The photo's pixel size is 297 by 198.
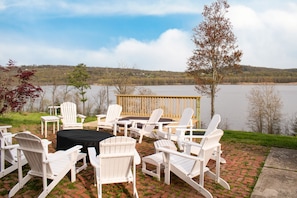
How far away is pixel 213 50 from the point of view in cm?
1237

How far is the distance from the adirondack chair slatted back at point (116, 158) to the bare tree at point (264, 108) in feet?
47.5

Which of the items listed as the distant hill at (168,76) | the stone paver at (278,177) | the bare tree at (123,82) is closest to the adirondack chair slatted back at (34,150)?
the stone paver at (278,177)

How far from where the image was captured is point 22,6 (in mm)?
11406

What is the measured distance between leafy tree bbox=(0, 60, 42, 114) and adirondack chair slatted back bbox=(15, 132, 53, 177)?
501 centimetres

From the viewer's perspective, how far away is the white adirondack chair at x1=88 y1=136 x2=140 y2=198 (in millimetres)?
3203

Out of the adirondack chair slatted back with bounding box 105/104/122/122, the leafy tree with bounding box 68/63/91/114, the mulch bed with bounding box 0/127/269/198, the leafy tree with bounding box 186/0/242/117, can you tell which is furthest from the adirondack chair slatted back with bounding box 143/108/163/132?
the leafy tree with bounding box 68/63/91/114

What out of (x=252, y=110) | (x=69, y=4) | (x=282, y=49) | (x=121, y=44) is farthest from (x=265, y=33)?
(x=121, y=44)

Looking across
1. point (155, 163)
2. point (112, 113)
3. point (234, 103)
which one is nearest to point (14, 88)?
point (112, 113)

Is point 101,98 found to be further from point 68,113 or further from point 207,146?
point 207,146

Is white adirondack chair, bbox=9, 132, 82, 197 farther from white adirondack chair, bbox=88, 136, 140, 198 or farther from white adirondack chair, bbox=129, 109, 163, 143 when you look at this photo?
white adirondack chair, bbox=129, 109, 163, 143

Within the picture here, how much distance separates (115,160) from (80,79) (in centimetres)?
1686

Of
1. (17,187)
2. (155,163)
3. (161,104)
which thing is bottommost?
(17,187)

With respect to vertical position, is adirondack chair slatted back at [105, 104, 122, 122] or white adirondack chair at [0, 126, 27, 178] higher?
adirondack chair slatted back at [105, 104, 122, 122]

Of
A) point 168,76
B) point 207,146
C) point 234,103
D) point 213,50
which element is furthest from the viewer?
point 234,103
